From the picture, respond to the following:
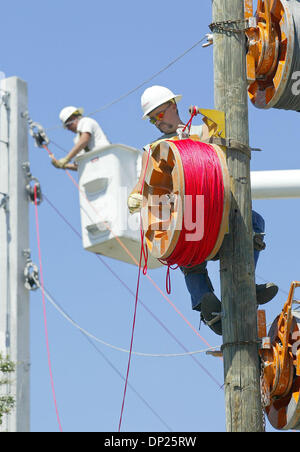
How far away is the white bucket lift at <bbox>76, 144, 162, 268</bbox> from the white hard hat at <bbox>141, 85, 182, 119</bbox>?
7012 millimetres

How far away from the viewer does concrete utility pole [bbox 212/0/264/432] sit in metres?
8.86

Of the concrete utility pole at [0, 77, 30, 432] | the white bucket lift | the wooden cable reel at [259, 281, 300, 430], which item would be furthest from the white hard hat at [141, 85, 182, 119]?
the concrete utility pole at [0, 77, 30, 432]

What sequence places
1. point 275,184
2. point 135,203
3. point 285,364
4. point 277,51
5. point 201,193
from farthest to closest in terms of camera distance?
point 275,184, point 277,51, point 135,203, point 285,364, point 201,193

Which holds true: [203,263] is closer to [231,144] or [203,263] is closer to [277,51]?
[231,144]

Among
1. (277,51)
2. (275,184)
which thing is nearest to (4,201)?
(275,184)

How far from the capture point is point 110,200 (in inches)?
704

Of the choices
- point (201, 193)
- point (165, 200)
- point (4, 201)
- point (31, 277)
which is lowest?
point (201, 193)

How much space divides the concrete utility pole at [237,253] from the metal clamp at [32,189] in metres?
9.42

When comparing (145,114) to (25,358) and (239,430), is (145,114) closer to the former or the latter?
(239,430)

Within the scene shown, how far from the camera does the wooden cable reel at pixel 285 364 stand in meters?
9.02

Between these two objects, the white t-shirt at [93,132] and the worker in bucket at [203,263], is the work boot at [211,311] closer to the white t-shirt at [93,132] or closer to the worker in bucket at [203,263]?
the worker in bucket at [203,263]

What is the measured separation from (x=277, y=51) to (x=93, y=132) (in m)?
7.96
